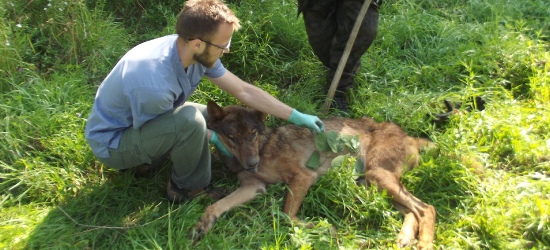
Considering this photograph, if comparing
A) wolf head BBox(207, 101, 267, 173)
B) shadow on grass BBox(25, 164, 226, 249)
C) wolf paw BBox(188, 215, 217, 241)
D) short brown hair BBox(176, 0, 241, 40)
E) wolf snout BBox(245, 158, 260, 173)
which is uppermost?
short brown hair BBox(176, 0, 241, 40)

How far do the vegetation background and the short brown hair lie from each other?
1.58m

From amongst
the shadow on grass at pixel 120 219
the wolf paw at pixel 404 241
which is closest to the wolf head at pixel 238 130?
the shadow on grass at pixel 120 219

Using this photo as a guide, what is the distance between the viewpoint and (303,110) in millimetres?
5387

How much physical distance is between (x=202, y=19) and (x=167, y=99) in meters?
0.69

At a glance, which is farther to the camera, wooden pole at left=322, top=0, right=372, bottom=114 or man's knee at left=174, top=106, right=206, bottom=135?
wooden pole at left=322, top=0, right=372, bottom=114

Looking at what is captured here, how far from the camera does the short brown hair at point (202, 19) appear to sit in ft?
11.7

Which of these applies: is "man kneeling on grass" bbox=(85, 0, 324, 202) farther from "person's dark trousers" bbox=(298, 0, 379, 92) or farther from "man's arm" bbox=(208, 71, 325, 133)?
"person's dark trousers" bbox=(298, 0, 379, 92)

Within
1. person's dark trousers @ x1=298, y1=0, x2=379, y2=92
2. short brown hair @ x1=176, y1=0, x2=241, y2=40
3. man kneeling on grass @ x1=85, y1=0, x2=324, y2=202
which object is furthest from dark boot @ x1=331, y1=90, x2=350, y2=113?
short brown hair @ x1=176, y1=0, x2=241, y2=40

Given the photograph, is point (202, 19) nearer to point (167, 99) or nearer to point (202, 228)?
point (167, 99)

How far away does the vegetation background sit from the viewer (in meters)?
3.97

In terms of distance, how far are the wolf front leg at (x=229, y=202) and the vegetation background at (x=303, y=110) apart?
8cm

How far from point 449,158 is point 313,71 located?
2205 millimetres

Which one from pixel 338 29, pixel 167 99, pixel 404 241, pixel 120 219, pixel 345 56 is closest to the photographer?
pixel 167 99

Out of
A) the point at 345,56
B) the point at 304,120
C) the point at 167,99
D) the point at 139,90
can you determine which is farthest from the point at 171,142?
the point at 345,56
